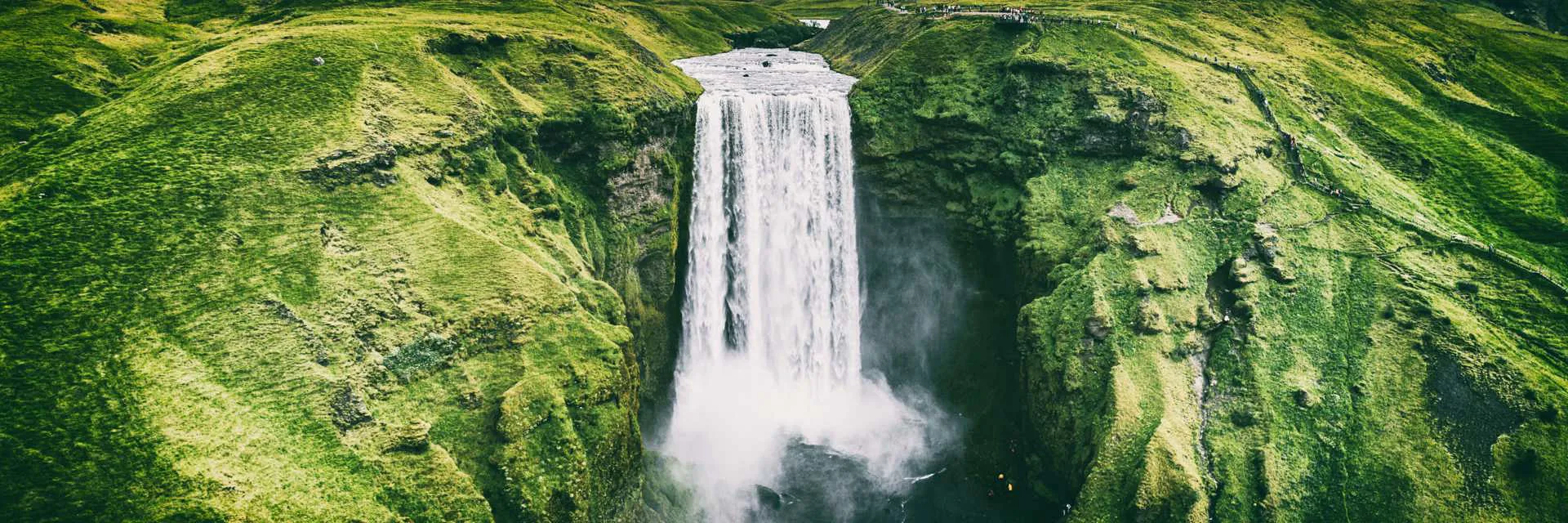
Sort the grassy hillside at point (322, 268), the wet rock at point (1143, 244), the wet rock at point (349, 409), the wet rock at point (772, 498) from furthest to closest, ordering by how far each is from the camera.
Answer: the wet rock at point (1143, 244) → the wet rock at point (772, 498) → the wet rock at point (349, 409) → the grassy hillside at point (322, 268)

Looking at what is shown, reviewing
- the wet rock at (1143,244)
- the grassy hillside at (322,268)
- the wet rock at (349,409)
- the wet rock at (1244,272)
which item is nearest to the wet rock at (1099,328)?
the wet rock at (1143,244)

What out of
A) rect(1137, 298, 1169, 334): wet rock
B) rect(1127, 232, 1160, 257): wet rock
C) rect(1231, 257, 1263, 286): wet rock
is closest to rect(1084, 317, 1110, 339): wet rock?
rect(1137, 298, 1169, 334): wet rock

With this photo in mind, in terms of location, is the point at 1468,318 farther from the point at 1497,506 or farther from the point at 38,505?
the point at 38,505

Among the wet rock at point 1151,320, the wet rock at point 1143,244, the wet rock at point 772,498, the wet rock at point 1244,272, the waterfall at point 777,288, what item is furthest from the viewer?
the waterfall at point 777,288

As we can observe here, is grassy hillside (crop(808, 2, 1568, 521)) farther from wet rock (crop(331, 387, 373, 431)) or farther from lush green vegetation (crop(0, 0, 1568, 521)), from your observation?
wet rock (crop(331, 387, 373, 431))

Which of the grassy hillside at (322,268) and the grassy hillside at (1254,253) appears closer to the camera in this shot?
the grassy hillside at (322,268)

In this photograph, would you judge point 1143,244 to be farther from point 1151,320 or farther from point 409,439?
point 409,439

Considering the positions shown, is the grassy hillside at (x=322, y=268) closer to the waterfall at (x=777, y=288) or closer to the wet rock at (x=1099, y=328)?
the waterfall at (x=777, y=288)
